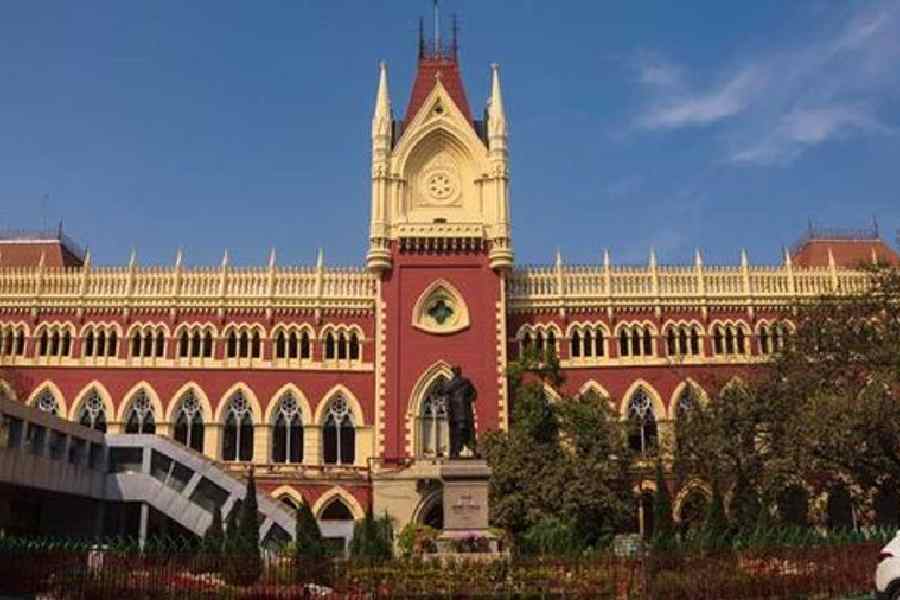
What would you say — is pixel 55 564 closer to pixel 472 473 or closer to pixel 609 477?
pixel 472 473

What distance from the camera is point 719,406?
1594 inches

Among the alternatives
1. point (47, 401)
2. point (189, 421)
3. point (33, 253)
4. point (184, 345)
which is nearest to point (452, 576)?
point (189, 421)

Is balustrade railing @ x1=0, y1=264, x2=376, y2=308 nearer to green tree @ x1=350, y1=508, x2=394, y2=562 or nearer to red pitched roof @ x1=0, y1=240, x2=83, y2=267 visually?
red pitched roof @ x1=0, y1=240, x2=83, y2=267

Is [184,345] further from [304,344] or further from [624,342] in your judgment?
[624,342]

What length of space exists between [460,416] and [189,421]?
25.5 m

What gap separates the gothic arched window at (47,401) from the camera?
48.6 meters

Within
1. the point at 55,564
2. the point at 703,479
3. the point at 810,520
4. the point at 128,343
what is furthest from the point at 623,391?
the point at 55,564

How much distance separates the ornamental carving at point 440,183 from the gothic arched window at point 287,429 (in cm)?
1174

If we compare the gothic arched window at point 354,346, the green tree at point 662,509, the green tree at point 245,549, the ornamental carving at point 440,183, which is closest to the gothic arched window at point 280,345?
the gothic arched window at point 354,346

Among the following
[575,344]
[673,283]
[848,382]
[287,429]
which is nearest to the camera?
[848,382]

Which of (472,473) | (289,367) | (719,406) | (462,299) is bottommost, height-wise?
(472,473)

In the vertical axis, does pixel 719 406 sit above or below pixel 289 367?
below

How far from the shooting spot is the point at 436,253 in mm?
49812

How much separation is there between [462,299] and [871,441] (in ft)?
68.0
